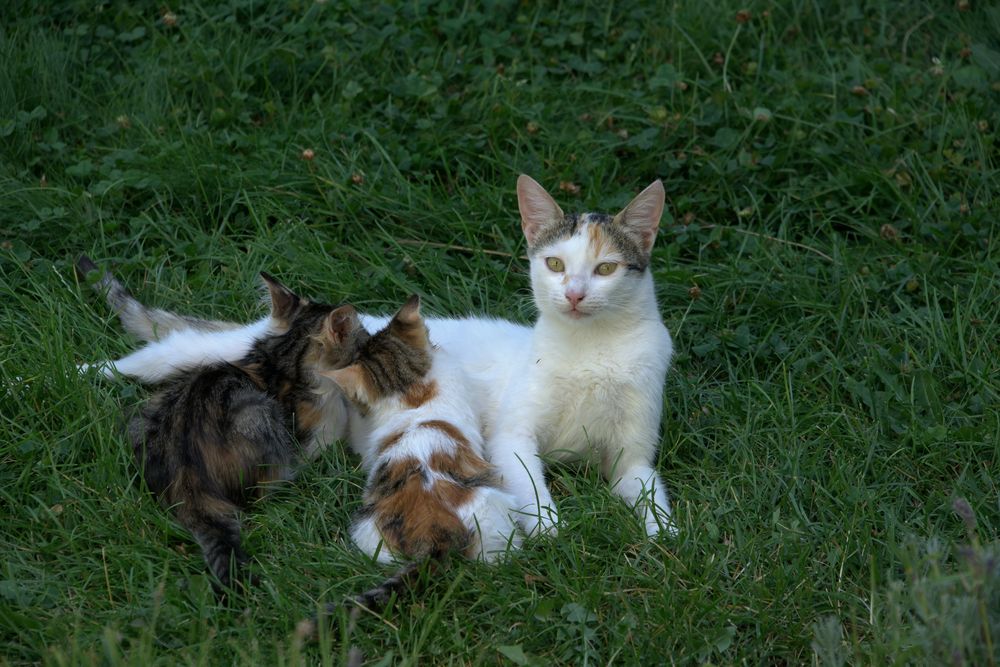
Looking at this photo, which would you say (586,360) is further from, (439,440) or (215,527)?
(215,527)

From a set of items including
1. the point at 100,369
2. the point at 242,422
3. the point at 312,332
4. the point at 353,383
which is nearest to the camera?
the point at 242,422

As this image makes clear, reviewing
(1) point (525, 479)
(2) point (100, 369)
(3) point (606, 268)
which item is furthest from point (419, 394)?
(2) point (100, 369)

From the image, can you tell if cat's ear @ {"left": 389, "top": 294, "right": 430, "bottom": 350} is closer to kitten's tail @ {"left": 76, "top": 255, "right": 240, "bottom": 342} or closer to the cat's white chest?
the cat's white chest

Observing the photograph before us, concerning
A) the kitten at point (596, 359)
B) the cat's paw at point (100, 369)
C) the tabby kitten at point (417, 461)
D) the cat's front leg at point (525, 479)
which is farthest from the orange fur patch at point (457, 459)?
the cat's paw at point (100, 369)

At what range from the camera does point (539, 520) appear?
12.2 ft

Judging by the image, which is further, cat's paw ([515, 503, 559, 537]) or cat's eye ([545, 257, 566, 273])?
cat's eye ([545, 257, 566, 273])

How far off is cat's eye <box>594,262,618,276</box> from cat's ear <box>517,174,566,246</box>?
0.34 metres

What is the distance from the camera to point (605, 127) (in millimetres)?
6070

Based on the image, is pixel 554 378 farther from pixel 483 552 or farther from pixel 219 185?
pixel 219 185

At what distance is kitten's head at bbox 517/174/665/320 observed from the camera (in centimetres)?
420

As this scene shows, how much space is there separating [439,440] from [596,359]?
777 millimetres

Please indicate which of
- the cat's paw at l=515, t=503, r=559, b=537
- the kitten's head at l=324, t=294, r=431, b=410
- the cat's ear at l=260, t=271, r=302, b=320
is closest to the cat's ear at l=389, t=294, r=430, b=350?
the kitten's head at l=324, t=294, r=431, b=410

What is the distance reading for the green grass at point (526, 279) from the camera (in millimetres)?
3359

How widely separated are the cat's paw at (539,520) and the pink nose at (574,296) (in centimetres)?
76
